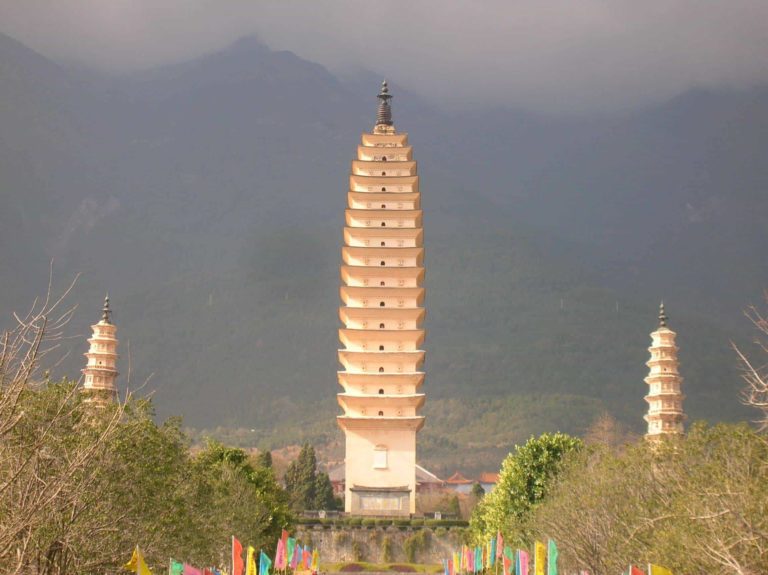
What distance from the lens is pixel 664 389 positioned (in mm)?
69938

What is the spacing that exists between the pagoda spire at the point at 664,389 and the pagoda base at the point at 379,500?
19371mm

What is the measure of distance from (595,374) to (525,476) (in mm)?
138186

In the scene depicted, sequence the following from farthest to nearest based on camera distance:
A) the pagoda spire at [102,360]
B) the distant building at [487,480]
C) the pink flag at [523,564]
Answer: the distant building at [487,480]
the pagoda spire at [102,360]
the pink flag at [523,564]

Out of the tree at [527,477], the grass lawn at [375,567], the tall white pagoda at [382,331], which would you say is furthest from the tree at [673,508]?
the tall white pagoda at [382,331]

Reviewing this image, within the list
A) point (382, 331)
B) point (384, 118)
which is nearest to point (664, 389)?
point (382, 331)

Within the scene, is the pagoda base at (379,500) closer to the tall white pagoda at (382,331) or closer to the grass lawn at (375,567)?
the tall white pagoda at (382,331)

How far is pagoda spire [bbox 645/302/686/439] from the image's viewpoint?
6944 centimetres

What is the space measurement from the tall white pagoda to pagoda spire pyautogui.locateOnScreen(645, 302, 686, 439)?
18848 millimetres

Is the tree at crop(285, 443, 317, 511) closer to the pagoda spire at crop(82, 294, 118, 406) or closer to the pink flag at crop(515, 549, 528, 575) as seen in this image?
the pagoda spire at crop(82, 294, 118, 406)

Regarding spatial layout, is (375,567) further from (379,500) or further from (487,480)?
(487,480)

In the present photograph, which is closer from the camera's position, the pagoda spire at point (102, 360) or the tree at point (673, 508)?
the tree at point (673, 508)

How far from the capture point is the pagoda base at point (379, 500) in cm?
8081

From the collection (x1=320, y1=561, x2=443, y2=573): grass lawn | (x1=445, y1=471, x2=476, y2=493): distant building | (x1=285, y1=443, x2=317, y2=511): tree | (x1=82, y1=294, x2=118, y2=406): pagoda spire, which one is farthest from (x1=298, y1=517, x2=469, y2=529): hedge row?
(x1=445, y1=471, x2=476, y2=493): distant building

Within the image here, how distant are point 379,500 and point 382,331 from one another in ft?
41.3
